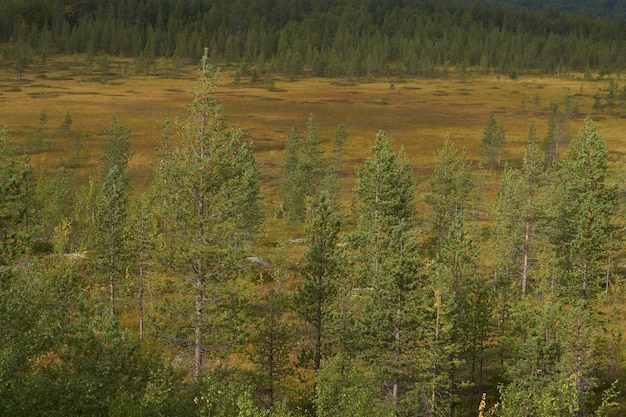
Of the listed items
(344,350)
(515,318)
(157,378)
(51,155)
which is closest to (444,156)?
(515,318)

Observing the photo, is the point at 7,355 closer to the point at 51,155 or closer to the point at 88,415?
the point at 88,415

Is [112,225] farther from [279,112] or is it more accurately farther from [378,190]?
[279,112]

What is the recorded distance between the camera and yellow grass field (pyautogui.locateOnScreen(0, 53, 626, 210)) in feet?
354

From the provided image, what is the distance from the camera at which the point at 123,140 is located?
6906 centimetres

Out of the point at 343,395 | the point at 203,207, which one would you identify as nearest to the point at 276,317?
the point at 203,207

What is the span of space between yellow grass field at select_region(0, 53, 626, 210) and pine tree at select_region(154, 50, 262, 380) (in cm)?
5649

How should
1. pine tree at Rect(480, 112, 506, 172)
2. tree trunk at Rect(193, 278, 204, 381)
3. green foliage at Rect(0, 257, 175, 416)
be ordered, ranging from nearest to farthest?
green foliage at Rect(0, 257, 175, 416)
tree trunk at Rect(193, 278, 204, 381)
pine tree at Rect(480, 112, 506, 172)

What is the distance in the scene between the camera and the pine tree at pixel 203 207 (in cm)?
2795

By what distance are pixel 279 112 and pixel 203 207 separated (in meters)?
120

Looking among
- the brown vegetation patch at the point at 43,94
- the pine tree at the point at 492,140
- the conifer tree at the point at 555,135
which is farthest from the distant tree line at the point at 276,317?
the brown vegetation patch at the point at 43,94

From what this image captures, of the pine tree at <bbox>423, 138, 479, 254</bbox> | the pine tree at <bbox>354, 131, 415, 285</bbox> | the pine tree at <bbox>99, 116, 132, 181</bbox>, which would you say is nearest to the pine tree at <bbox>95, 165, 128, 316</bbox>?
the pine tree at <bbox>354, 131, 415, 285</bbox>

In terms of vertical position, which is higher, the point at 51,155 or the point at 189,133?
the point at 189,133

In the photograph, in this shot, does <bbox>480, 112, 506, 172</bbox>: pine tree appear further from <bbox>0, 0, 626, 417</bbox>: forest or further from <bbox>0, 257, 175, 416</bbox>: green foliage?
<bbox>0, 257, 175, 416</bbox>: green foliage

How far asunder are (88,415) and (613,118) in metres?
155
